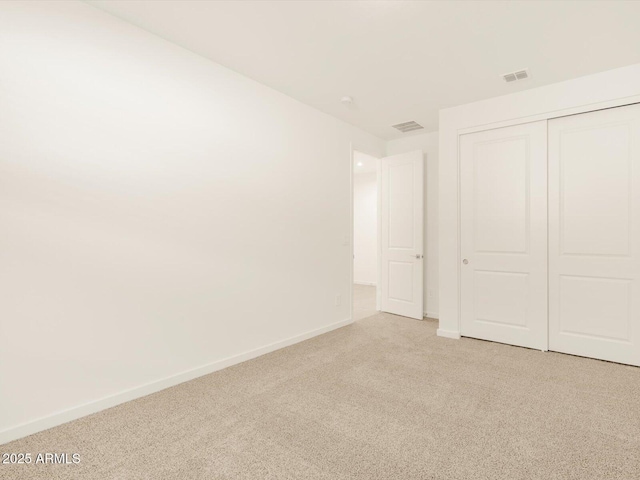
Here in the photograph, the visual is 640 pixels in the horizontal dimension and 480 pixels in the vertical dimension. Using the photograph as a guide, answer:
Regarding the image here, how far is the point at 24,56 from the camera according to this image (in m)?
2.00

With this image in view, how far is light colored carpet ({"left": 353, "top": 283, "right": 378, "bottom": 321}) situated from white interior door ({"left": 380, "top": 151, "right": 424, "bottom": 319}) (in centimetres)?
31

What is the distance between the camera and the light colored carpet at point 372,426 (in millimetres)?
1700

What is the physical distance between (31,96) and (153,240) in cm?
113

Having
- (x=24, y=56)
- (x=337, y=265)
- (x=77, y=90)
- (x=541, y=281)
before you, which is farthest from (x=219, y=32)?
(x=541, y=281)

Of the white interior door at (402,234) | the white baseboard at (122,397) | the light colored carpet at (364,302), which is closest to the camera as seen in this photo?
the white baseboard at (122,397)

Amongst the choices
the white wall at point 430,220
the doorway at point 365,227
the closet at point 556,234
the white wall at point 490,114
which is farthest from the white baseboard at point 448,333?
the doorway at point 365,227

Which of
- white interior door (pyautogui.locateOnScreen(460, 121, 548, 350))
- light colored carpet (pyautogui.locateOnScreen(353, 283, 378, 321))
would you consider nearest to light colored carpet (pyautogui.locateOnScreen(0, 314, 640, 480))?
white interior door (pyautogui.locateOnScreen(460, 121, 548, 350))

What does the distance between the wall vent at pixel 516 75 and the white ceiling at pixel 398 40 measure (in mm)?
62

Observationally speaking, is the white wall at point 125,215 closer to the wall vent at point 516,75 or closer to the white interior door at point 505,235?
the white interior door at point 505,235

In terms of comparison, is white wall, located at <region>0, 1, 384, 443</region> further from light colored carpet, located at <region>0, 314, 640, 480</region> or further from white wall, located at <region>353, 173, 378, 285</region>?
white wall, located at <region>353, 173, 378, 285</region>

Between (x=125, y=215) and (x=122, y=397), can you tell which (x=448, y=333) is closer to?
(x=122, y=397)

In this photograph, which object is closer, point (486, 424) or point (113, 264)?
point (486, 424)

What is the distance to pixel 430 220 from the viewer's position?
496 centimetres

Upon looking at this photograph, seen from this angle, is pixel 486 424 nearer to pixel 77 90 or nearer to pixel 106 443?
pixel 106 443
